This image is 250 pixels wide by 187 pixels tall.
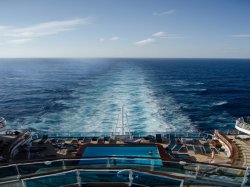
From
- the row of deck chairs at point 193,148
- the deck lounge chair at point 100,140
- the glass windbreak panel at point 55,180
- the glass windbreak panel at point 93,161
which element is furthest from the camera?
the deck lounge chair at point 100,140

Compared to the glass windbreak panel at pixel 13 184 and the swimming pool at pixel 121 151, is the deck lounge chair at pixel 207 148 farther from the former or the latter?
the glass windbreak panel at pixel 13 184

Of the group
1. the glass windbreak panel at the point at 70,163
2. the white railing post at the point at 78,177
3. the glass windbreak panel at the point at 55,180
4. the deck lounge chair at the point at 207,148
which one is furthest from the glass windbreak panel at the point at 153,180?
the deck lounge chair at the point at 207,148

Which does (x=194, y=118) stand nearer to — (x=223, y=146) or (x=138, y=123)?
(x=138, y=123)

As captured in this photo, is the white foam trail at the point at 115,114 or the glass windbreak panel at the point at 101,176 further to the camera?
the white foam trail at the point at 115,114

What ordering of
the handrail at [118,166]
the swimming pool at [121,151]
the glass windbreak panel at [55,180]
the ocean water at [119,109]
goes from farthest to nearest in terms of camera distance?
1. the ocean water at [119,109]
2. the swimming pool at [121,151]
3. the handrail at [118,166]
4. the glass windbreak panel at [55,180]

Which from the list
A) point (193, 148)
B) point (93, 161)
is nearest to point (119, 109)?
point (193, 148)

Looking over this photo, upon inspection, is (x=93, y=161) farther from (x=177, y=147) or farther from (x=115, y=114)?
(x=115, y=114)
